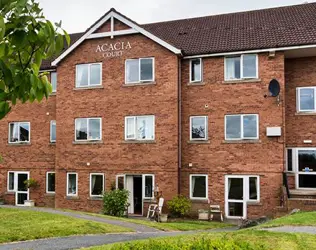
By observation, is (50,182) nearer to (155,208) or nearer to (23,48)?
(155,208)

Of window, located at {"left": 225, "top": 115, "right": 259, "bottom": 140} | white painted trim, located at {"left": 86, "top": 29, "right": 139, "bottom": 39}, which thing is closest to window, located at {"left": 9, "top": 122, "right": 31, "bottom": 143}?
white painted trim, located at {"left": 86, "top": 29, "right": 139, "bottom": 39}

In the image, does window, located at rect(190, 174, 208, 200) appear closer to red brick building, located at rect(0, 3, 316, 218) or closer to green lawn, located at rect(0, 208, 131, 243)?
red brick building, located at rect(0, 3, 316, 218)

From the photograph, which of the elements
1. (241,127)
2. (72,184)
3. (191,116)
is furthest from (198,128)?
(72,184)

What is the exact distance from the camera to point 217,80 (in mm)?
22172

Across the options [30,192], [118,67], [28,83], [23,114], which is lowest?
[30,192]

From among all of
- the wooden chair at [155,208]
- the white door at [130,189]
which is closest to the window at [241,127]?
the wooden chair at [155,208]

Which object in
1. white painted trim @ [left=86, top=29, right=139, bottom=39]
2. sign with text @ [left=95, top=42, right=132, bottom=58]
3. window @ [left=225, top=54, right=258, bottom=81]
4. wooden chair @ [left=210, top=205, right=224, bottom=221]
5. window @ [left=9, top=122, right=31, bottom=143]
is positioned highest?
white painted trim @ [left=86, top=29, right=139, bottom=39]

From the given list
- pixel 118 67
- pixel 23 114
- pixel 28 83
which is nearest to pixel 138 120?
pixel 118 67

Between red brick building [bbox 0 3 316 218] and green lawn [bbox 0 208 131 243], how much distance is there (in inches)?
310

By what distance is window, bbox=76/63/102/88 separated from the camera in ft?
79.2

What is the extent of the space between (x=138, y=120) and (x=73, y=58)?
5.55 metres

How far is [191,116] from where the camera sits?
74.5 feet

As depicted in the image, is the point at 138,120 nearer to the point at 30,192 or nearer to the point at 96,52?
the point at 96,52

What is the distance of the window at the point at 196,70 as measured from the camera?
2267cm
